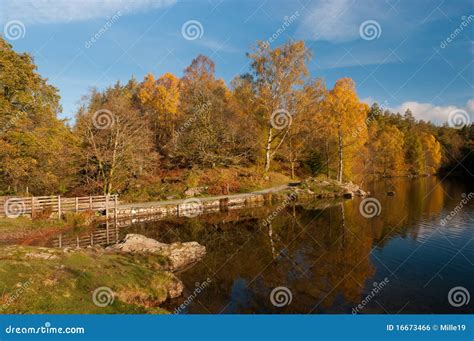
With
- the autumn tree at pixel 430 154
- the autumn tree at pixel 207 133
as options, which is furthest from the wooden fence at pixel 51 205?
the autumn tree at pixel 430 154

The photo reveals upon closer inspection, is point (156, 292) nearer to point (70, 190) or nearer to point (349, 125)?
point (70, 190)

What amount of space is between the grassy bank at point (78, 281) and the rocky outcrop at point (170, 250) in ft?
1.92

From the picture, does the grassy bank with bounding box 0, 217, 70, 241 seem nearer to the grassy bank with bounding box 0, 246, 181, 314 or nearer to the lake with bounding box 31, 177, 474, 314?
the lake with bounding box 31, 177, 474, 314

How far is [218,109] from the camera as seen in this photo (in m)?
45.2

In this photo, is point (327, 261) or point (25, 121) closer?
point (327, 261)

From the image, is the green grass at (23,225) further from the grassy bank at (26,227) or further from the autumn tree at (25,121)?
the autumn tree at (25,121)

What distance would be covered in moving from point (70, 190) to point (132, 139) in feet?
26.3

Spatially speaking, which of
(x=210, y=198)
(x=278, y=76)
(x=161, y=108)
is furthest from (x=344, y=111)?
(x=161, y=108)

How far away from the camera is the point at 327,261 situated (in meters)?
15.7

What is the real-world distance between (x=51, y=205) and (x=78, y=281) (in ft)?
49.7

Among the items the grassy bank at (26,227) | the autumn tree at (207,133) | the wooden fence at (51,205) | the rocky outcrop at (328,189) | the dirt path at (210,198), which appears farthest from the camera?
the autumn tree at (207,133)

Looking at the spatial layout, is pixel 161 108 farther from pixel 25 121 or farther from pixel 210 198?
pixel 25 121

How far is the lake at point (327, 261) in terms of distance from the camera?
37.7ft

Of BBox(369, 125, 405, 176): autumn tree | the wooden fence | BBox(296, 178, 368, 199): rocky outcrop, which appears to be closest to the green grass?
the wooden fence
